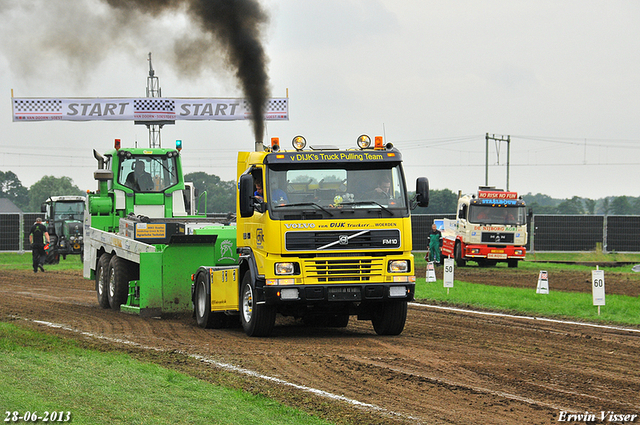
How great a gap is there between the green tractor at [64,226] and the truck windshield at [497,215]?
18055mm

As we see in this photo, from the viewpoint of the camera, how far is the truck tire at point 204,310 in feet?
48.3


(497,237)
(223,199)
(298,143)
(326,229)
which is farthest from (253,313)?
(223,199)

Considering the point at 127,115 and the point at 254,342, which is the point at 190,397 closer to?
the point at 254,342

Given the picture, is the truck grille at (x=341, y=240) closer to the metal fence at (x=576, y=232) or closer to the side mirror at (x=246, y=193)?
the side mirror at (x=246, y=193)

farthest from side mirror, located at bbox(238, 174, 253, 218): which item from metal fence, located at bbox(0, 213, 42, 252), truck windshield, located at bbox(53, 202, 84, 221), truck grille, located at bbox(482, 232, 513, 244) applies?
metal fence, located at bbox(0, 213, 42, 252)

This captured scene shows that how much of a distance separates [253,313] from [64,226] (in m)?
28.8

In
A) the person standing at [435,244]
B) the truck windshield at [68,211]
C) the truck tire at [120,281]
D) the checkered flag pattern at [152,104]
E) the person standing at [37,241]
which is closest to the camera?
the truck tire at [120,281]

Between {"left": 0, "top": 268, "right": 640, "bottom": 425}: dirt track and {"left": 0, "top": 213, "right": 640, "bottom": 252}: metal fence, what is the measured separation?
1143 inches

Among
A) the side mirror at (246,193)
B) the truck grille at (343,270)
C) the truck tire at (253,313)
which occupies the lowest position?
the truck tire at (253,313)

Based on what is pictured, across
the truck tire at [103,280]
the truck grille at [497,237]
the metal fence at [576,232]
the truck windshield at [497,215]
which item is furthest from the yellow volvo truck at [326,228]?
the metal fence at [576,232]

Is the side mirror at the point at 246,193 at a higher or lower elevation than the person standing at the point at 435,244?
higher

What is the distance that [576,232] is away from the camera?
46625 millimetres

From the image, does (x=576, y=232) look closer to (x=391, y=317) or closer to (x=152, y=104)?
(x=152, y=104)

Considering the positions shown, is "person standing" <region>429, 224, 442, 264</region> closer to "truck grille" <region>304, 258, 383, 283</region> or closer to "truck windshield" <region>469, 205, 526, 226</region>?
"truck windshield" <region>469, 205, 526, 226</region>
